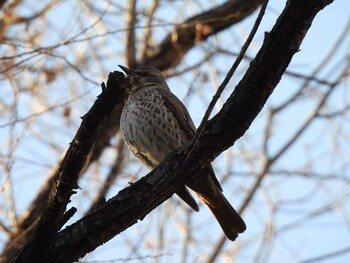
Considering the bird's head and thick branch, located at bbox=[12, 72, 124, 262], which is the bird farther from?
thick branch, located at bbox=[12, 72, 124, 262]

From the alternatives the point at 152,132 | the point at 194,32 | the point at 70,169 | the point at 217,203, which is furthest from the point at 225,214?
the point at 194,32

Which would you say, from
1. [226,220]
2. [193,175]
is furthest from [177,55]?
[193,175]

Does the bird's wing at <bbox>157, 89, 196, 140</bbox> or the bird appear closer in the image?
the bird

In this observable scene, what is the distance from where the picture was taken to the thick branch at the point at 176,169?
3.28 meters

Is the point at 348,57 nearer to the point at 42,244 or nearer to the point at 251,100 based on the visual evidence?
the point at 251,100

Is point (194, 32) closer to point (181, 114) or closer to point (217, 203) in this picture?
point (181, 114)

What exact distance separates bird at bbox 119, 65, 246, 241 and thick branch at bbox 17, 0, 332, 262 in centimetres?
155

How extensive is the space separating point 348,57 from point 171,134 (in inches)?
137

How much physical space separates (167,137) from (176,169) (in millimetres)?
1986

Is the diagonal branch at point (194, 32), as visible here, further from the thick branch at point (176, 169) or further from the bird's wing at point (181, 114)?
the thick branch at point (176, 169)

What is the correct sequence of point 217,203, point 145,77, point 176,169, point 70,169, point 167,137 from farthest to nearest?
1. point 145,77
2. point 167,137
3. point 217,203
4. point 176,169
5. point 70,169

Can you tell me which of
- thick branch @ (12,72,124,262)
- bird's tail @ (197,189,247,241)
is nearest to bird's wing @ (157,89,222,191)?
bird's tail @ (197,189,247,241)

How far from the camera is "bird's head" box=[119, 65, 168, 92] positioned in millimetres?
6441

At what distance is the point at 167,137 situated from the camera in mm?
5414
